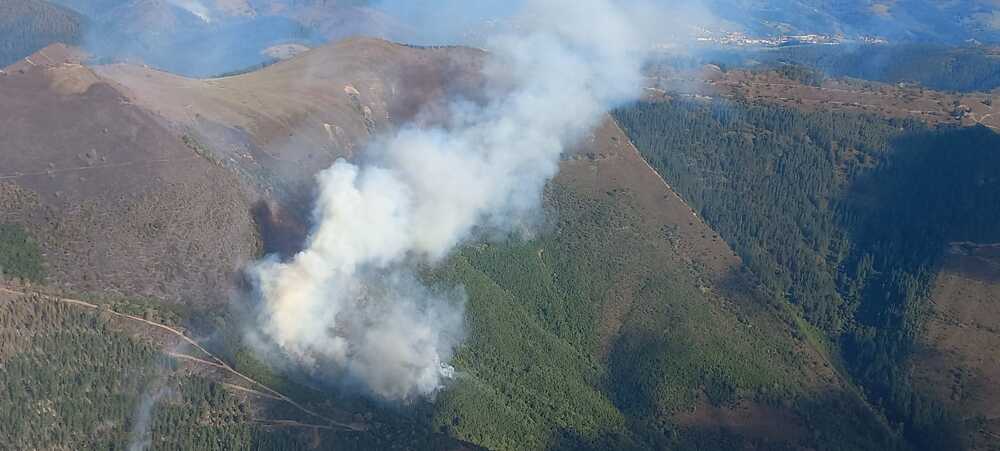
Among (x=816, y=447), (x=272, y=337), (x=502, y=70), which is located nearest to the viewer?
(x=272, y=337)

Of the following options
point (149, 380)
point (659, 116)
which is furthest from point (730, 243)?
point (149, 380)

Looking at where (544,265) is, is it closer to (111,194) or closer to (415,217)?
(415,217)

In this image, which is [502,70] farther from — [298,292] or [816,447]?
[816,447]

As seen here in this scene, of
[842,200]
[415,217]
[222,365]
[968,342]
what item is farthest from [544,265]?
[968,342]

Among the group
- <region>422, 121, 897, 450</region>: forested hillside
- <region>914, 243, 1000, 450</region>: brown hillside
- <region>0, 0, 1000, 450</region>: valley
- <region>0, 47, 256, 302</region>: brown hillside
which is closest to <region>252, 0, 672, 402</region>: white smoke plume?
<region>0, 0, 1000, 450</region>: valley

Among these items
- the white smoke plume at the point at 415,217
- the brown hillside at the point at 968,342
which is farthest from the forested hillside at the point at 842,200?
the white smoke plume at the point at 415,217

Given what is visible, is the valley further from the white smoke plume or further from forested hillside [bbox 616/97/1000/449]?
the white smoke plume
